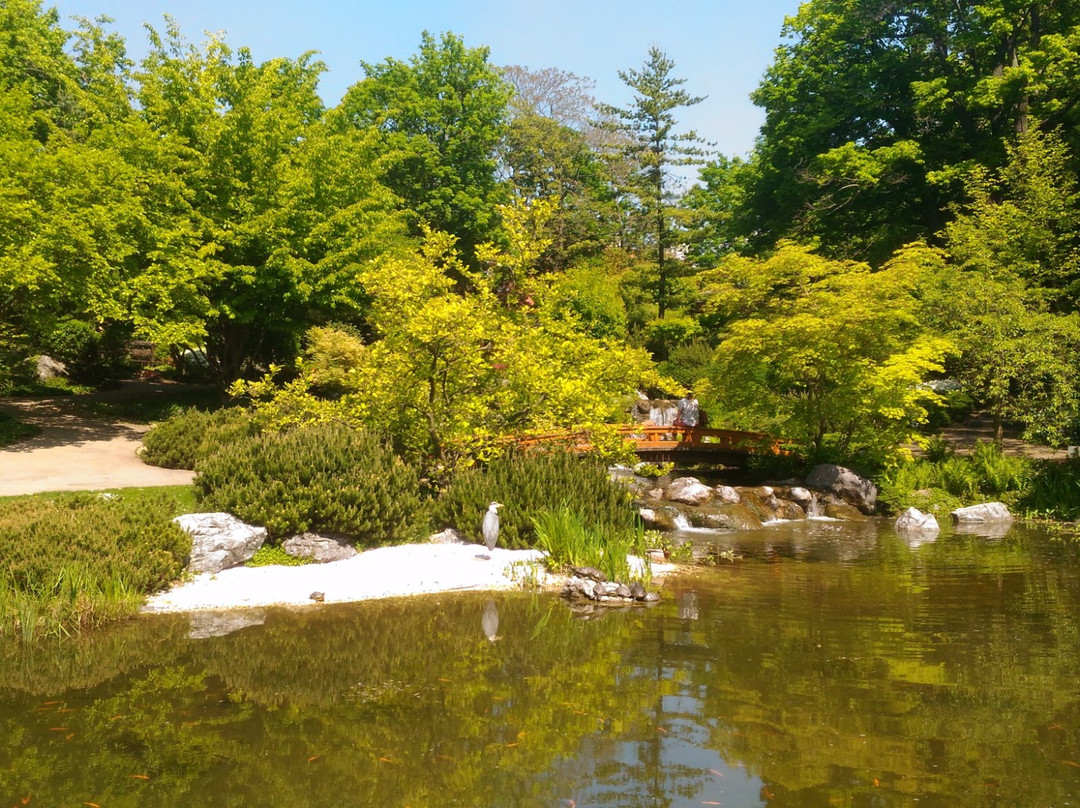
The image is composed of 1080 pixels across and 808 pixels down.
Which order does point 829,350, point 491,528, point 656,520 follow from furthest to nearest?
point 829,350
point 656,520
point 491,528

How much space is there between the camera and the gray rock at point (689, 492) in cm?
2027

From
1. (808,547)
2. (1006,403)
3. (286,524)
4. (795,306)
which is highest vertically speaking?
(795,306)

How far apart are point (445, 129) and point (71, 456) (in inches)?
1096

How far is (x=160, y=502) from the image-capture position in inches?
485

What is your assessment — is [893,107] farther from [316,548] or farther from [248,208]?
[316,548]

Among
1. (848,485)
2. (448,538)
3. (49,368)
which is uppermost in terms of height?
(49,368)

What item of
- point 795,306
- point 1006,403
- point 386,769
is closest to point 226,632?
point 386,769

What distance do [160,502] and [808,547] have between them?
11.7 metres

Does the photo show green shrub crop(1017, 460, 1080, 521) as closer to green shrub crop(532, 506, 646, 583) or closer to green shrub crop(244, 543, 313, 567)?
green shrub crop(532, 506, 646, 583)

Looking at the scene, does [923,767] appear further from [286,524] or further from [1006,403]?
[1006,403]

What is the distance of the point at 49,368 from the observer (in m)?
31.0

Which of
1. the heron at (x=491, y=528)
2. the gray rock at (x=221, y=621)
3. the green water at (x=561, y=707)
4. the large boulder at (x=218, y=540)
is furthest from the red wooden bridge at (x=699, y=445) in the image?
the gray rock at (x=221, y=621)

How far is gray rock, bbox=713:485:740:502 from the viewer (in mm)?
20391

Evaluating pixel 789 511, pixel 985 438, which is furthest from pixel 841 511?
pixel 985 438
